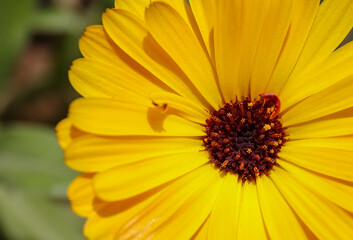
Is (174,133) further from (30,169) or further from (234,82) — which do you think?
(30,169)

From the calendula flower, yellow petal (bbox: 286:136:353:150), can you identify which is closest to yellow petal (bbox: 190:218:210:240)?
the calendula flower

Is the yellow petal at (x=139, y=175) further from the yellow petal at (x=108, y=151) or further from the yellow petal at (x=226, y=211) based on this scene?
the yellow petal at (x=226, y=211)

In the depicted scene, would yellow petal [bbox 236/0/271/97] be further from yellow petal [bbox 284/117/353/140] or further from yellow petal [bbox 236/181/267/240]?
yellow petal [bbox 236/181/267/240]

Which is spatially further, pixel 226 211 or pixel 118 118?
pixel 226 211

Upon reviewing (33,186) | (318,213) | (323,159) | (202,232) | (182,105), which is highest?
(182,105)

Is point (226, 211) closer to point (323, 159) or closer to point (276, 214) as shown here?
point (276, 214)

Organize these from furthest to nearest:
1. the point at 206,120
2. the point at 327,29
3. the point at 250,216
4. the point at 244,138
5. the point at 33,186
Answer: the point at 33,186 < the point at 244,138 < the point at 206,120 < the point at 250,216 < the point at 327,29

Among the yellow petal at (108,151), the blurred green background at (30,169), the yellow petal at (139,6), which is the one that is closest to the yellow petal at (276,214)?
the yellow petal at (108,151)

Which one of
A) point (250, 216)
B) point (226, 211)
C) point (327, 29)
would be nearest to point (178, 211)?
point (226, 211)

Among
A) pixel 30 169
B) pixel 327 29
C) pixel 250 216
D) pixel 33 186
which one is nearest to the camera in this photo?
pixel 327 29
